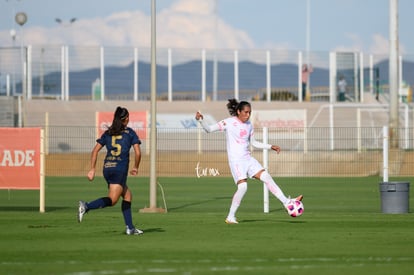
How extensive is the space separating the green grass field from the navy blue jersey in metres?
0.99

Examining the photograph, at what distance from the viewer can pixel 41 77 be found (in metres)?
58.4

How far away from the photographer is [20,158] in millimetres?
23484

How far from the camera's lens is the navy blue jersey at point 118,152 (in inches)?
632

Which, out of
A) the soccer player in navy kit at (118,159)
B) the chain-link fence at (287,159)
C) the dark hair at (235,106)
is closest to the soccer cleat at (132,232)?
the soccer player in navy kit at (118,159)

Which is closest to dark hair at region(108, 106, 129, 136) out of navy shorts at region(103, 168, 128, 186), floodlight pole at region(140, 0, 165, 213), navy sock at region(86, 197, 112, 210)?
navy shorts at region(103, 168, 128, 186)

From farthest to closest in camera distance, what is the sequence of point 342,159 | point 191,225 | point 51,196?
point 342,159
point 51,196
point 191,225

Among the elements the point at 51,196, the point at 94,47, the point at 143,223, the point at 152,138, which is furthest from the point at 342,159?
the point at 94,47

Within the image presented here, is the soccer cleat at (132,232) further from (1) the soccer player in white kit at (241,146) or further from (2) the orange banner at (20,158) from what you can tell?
(2) the orange banner at (20,158)

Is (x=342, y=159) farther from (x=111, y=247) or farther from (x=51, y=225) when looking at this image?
(x=111, y=247)

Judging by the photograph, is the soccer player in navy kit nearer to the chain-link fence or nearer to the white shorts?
the white shorts

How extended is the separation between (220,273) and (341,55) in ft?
172

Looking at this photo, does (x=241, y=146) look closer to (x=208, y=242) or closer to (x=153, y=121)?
(x=208, y=242)

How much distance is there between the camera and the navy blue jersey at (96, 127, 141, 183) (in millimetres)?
16047

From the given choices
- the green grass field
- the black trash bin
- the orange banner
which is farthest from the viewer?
the orange banner
